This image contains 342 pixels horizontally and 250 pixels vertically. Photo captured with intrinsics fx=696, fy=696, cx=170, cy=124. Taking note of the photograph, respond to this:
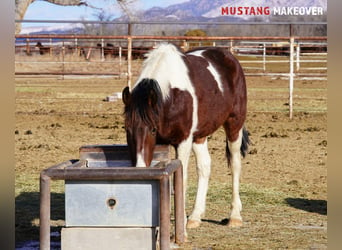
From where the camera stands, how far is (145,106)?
5.31 m

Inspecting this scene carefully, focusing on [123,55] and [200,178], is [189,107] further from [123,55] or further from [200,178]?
[123,55]

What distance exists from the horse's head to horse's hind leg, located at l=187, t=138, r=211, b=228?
1.27 metres

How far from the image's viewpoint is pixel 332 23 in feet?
8.21

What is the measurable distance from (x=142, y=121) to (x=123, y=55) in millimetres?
26766

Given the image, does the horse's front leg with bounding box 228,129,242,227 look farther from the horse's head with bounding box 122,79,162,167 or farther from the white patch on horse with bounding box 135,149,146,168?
the white patch on horse with bounding box 135,149,146,168

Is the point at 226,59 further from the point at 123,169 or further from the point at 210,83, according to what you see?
the point at 123,169

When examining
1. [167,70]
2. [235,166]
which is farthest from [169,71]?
[235,166]

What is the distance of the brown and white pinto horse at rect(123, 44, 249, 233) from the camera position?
5.31 m

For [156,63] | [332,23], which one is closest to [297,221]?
[156,63]

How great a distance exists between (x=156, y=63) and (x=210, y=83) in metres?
0.73

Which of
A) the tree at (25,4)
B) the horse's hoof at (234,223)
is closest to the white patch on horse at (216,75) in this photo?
the horse's hoof at (234,223)

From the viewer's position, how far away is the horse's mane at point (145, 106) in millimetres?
5301

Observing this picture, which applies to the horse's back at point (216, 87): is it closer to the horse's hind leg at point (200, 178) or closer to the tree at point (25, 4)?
the horse's hind leg at point (200, 178)

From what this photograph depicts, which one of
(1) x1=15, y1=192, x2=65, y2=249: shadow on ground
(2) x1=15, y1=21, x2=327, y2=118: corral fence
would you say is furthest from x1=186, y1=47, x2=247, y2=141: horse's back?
(2) x1=15, y1=21, x2=327, y2=118: corral fence
